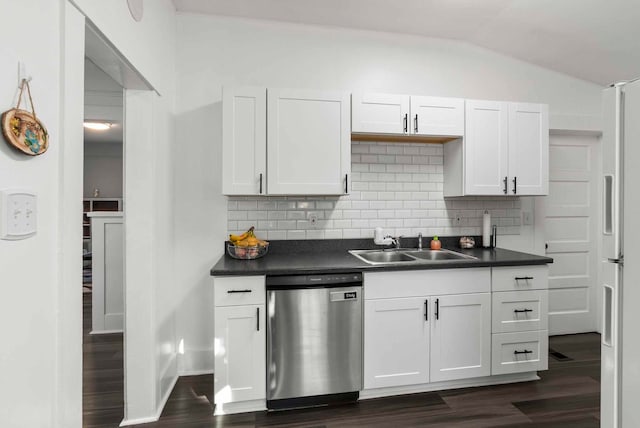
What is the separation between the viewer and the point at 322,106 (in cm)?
245

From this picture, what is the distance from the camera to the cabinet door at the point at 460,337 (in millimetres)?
2328

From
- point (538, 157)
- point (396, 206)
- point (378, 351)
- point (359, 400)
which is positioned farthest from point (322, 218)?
point (538, 157)

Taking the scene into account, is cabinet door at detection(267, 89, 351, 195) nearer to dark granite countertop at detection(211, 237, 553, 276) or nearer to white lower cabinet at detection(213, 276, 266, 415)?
dark granite countertop at detection(211, 237, 553, 276)

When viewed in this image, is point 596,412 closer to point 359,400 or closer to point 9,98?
point 359,400

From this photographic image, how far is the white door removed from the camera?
3352 millimetres

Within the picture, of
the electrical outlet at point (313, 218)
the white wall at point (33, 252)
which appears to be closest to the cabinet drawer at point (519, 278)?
the electrical outlet at point (313, 218)

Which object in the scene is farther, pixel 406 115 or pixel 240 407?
pixel 406 115

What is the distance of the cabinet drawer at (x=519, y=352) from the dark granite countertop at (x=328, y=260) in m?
0.52

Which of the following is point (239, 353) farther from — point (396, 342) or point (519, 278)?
point (519, 278)

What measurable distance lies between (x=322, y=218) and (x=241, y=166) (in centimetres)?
82

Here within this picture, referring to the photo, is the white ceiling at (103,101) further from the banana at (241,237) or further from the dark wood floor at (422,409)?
the dark wood floor at (422,409)

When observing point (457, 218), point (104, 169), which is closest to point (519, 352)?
point (457, 218)

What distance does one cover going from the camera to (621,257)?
140 cm

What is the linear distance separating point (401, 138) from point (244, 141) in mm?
1281
